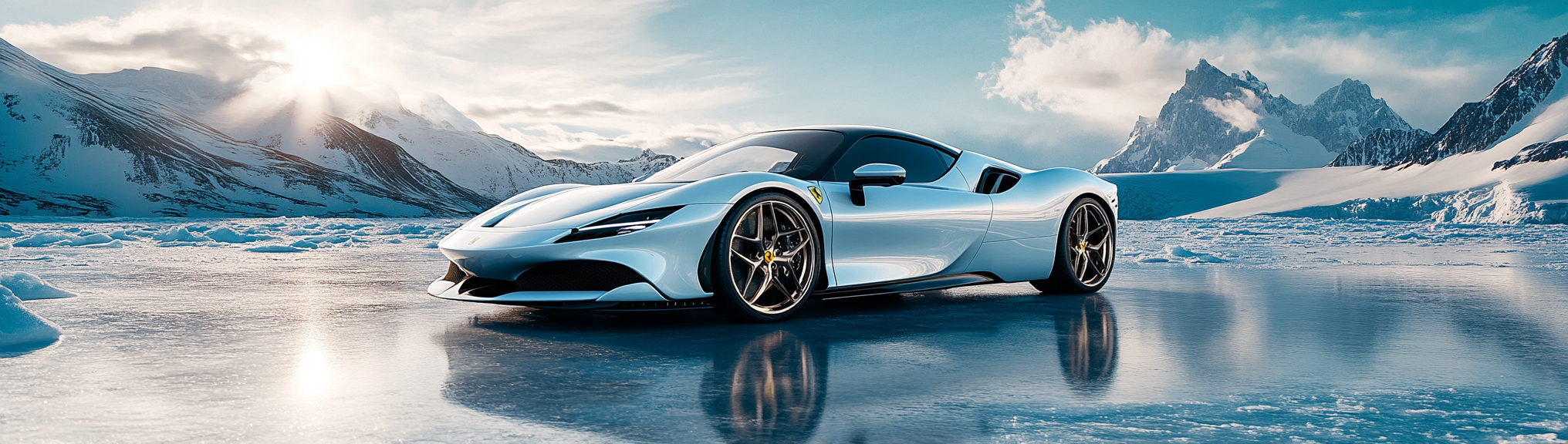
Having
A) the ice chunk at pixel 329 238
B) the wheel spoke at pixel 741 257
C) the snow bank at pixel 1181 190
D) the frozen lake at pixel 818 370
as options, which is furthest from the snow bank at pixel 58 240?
the snow bank at pixel 1181 190

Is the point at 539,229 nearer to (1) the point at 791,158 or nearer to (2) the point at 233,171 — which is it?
(1) the point at 791,158

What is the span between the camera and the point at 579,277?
445cm

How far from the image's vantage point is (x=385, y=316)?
202 inches

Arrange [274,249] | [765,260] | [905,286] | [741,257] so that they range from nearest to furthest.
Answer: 1. [741,257]
2. [765,260]
3. [905,286]
4. [274,249]

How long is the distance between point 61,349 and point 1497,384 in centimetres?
512

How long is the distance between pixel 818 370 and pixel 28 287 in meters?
5.30

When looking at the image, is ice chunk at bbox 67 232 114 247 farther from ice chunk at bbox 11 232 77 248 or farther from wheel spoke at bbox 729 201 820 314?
wheel spoke at bbox 729 201 820 314

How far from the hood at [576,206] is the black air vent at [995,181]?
210cm

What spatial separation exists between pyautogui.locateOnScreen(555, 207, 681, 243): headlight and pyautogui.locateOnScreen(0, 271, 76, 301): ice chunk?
3.84 metres

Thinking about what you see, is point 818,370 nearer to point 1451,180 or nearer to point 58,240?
point 58,240

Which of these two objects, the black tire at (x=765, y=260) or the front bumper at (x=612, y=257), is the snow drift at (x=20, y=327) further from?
the black tire at (x=765, y=260)

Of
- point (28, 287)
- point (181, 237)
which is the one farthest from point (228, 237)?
point (28, 287)

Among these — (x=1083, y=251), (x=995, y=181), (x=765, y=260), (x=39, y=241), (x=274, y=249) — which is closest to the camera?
(x=765, y=260)

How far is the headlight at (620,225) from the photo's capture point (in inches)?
174
